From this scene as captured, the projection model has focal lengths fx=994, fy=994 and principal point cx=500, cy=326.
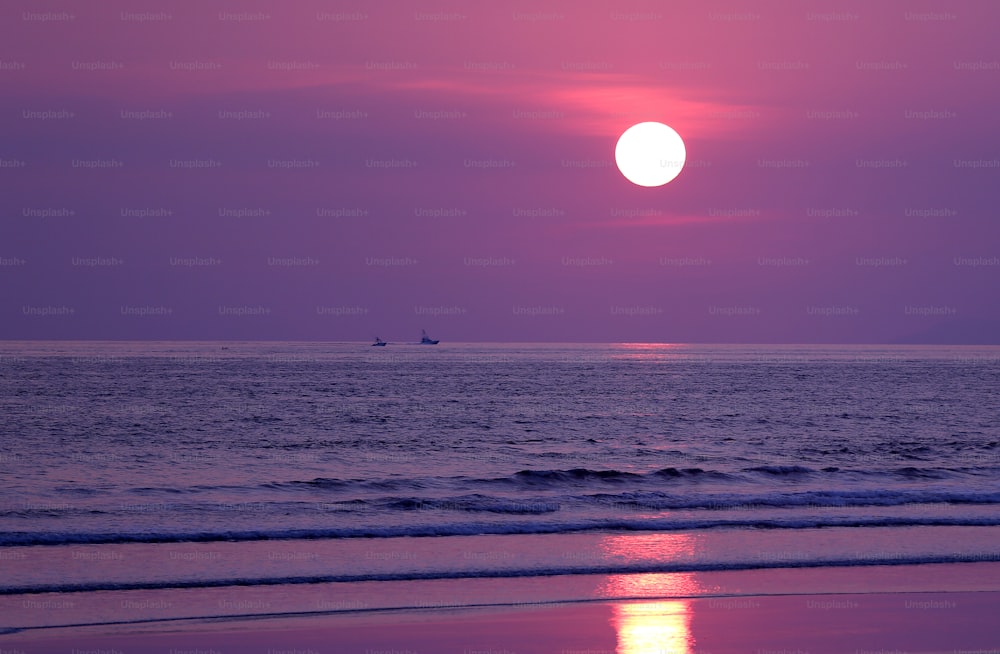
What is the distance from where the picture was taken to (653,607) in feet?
42.5

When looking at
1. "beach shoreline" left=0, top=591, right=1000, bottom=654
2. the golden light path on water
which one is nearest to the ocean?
the golden light path on water

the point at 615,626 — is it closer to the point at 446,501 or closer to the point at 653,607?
the point at 653,607

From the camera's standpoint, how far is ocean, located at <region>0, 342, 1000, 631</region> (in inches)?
577

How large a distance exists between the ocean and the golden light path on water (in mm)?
104

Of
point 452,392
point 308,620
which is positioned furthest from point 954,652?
point 452,392

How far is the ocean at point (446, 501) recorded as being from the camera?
48.1 feet

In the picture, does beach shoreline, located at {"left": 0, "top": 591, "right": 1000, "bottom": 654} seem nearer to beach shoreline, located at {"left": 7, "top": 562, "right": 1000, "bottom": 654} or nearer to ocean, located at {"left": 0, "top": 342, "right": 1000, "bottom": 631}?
beach shoreline, located at {"left": 7, "top": 562, "right": 1000, "bottom": 654}

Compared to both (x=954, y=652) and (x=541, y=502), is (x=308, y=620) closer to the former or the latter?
(x=954, y=652)

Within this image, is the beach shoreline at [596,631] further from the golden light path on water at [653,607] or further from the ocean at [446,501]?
the ocean at [446,501]

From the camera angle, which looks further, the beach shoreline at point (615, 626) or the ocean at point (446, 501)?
the ocean at point (446, 501)

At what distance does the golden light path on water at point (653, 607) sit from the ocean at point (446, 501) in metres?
0.10

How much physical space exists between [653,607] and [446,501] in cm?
1143

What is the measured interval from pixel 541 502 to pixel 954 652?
1405cm

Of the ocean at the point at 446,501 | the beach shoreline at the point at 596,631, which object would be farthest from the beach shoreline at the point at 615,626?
the ocean at the point at 446,501
